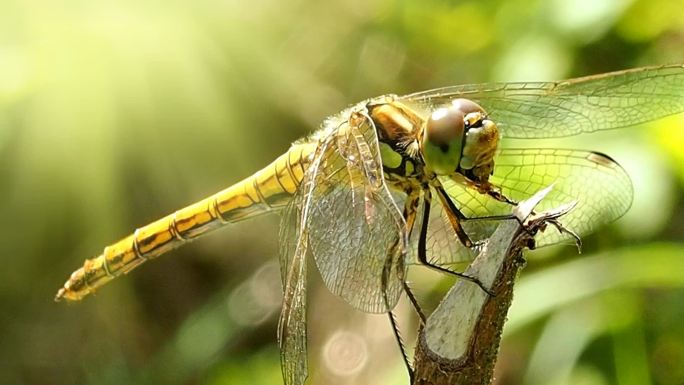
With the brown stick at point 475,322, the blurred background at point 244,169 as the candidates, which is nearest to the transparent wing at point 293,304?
the brown stick at point 475,322

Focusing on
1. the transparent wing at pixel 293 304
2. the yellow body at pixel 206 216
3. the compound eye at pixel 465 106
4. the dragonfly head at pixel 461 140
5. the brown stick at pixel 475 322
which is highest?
the yellow body at pixel 206 216

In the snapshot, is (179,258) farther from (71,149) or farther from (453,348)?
(453,348)

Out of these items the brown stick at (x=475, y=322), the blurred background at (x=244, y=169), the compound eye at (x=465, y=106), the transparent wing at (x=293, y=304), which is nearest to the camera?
the brown stick at (x=475, y=322)

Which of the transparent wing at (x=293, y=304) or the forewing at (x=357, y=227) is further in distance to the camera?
the forewing at (x=357, y=227)

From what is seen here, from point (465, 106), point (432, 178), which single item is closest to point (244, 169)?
point (432, 178)

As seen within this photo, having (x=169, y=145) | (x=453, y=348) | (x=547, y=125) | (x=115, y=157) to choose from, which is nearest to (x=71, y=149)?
(x=115, y=157)

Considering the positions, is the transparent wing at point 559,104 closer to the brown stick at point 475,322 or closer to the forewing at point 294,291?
the forewing at point 294,291

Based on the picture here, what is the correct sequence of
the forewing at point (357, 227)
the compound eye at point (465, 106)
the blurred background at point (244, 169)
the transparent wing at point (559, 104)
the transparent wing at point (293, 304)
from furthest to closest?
1. the blurred background at point (244, 169)
2. the transparent wing at point (559, 104)
3. the compound eye at point (465, 106)
4. the forewing at point (357, 227)
5. the transparent wing at point (293, 304)

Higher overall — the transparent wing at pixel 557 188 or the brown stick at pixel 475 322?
the transparent wing at pixel 557 188

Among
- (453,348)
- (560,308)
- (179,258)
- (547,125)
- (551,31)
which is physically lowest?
(453,348)
